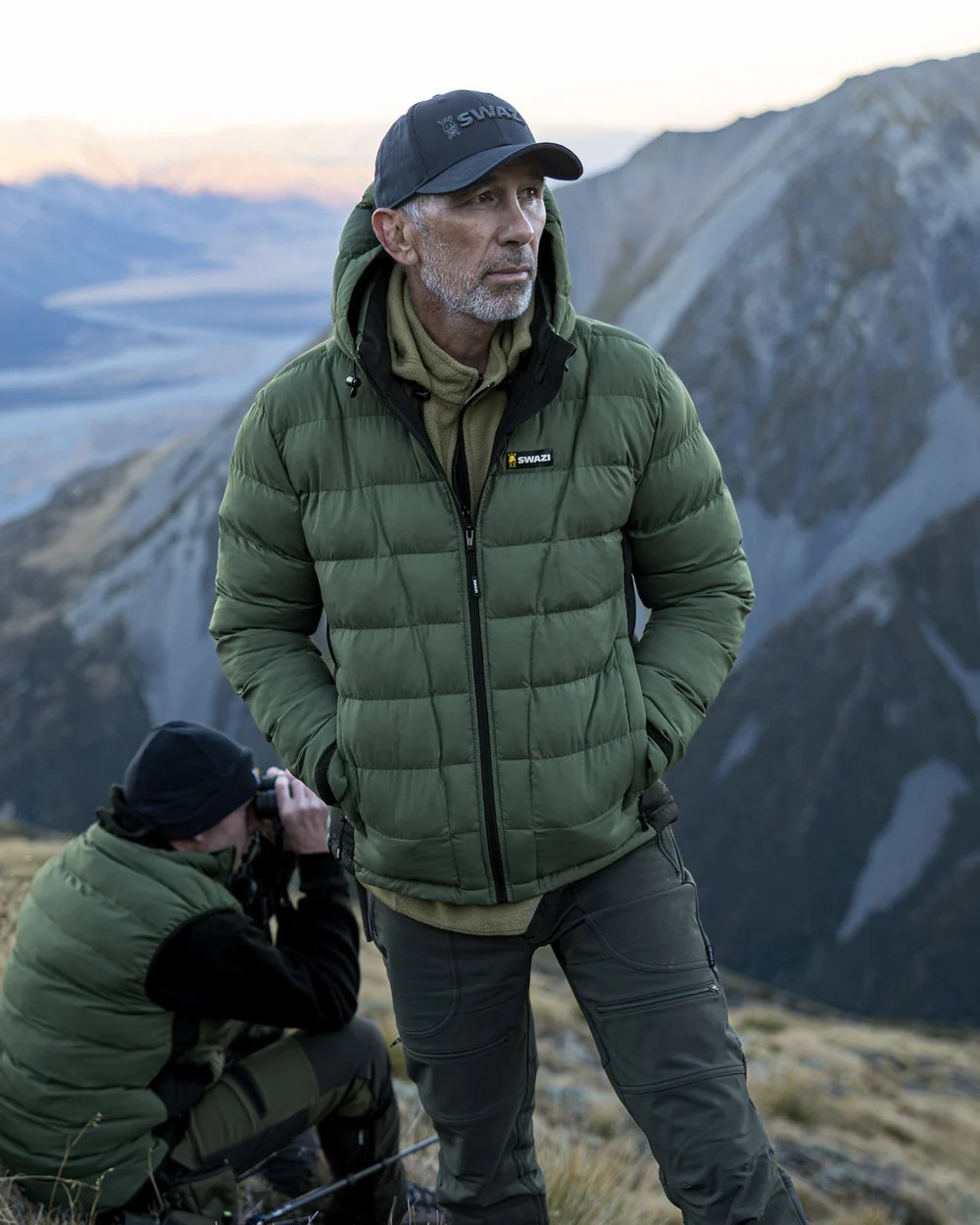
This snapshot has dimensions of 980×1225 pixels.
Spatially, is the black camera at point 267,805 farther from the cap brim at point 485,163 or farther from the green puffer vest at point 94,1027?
the cap brim at point 485,163

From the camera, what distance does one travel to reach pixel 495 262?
2.31 m

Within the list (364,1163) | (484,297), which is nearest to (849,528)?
(364,1163)

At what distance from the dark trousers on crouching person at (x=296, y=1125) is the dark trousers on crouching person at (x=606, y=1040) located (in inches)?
29.2

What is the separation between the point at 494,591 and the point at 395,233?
2.37ft

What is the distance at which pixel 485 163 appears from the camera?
2.26 meters

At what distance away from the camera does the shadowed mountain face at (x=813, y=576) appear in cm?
3762

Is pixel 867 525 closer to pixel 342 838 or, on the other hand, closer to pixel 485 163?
pixel 342 838

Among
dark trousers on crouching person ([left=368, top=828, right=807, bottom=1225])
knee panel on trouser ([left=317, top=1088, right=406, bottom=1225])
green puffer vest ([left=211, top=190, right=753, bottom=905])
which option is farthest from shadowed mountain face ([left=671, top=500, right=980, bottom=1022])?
green puffer vest ([left=211, top=190, right=753, bottom=905])

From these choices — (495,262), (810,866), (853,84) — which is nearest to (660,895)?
(495,262)

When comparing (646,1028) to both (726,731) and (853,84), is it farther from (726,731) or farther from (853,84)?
(853,84)

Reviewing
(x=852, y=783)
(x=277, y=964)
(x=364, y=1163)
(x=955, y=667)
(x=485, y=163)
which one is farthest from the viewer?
(x=955, y=667)

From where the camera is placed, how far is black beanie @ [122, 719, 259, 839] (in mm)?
3053

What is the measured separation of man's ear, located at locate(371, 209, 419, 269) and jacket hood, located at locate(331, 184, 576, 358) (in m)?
0.04

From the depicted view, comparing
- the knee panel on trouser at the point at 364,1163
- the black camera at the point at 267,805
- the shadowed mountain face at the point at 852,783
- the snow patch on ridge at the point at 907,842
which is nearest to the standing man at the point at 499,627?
the black camera at the point at 267,805
